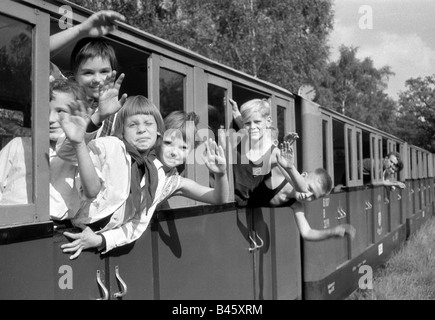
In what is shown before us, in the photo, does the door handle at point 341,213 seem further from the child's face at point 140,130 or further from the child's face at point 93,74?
the child's face at point 93,74

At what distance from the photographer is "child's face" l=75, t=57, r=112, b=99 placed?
8.88 feet

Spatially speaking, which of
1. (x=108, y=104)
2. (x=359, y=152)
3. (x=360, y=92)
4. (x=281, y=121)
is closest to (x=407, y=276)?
(x=359, y=152)

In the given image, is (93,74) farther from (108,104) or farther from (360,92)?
(360,92)

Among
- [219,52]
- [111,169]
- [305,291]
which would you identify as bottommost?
[305,291]

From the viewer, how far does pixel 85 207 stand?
8.34 ft

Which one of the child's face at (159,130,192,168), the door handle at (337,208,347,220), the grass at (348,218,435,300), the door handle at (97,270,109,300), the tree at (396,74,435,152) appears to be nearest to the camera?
the door handle at (97,270,109,300)

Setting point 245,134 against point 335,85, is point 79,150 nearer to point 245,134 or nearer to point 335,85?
point 245,134

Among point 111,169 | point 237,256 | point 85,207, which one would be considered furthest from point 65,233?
point 237,256

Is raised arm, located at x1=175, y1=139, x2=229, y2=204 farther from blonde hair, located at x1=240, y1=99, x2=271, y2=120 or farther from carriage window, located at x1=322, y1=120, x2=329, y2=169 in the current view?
carriage window, located at x1=322, y1=120, x2=329, y2=169

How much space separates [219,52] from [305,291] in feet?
38.1

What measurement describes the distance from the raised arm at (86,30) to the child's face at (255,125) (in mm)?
1598

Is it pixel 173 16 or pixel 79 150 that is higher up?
pixel 173 16

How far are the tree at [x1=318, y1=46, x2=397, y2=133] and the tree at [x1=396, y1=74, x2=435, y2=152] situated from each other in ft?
39.0

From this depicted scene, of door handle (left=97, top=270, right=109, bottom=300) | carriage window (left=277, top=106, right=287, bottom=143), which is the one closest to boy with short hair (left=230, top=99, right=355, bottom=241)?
carriage window (left=277, top=106, right=287, bottom=143)
